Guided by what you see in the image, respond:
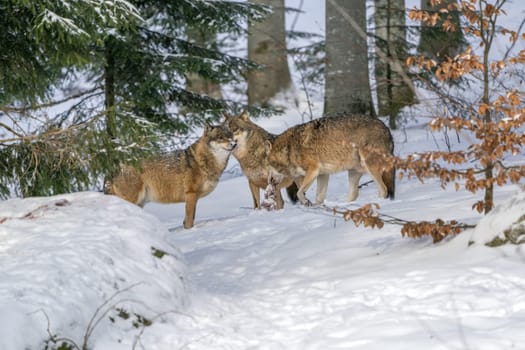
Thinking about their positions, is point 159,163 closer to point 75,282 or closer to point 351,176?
point 351,176

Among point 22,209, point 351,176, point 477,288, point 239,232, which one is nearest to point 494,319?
point 477,288

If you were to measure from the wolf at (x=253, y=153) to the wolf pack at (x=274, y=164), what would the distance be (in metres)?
0.02

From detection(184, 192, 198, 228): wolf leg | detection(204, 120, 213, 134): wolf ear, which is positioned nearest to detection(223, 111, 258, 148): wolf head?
detection(204, 120, 213, 134): wolf ear

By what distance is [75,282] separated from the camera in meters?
4.30

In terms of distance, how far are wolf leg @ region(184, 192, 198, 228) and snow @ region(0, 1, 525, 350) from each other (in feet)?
10.3

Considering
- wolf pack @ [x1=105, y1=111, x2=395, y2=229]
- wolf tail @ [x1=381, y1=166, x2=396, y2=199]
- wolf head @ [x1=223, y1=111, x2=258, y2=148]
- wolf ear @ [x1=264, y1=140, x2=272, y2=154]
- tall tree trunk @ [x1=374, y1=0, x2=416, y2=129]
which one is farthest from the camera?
→ tall tree trunk @ [x1=374, y1=0, x2=416, y2=129]

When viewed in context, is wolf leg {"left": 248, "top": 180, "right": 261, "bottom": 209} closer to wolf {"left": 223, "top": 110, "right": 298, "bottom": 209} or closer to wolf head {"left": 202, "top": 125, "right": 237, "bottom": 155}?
wolf {"left": 223, "top": 110, "right": 298, "bottom": 209}

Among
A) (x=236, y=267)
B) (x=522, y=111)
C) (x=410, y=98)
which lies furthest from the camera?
(x=410, y=98)

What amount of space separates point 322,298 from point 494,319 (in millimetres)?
1368

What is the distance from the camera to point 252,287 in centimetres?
568

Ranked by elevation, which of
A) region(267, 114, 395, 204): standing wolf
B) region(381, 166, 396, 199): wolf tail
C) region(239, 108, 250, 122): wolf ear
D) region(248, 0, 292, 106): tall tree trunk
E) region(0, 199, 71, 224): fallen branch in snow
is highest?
region(248, 0, 292, 106): tall tree trunk

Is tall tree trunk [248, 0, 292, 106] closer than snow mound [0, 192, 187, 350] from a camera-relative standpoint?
No

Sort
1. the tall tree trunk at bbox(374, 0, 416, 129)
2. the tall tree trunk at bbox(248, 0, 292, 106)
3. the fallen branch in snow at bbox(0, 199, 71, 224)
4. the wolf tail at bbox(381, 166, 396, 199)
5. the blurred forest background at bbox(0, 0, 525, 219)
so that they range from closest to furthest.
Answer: the blurred forest background at bbox(0, 0, 525, 219), the fallen branch in snow at bbox(0, 199, 71, 224), the wolf tail at bbox(381, 166, 396, 199), the tall tree trunk at bbox(374, 0, 416, 129), the tall tree trunk at bbox(248, 0, 292, 106)

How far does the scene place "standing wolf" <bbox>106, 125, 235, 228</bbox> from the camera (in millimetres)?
10438
